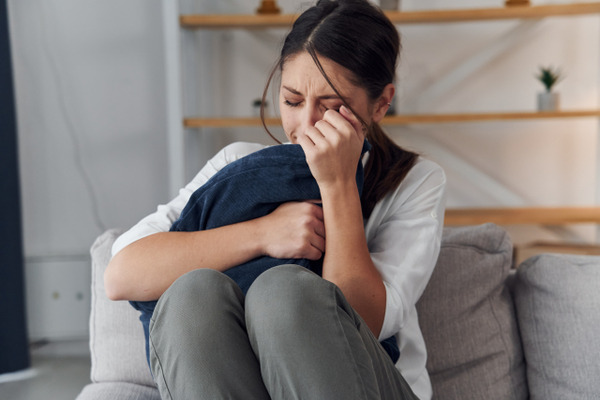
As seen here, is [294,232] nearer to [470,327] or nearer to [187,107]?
[470,327]

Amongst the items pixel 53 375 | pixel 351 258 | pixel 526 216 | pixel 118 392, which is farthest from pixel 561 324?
pixel 53 375

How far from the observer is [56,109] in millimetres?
2914

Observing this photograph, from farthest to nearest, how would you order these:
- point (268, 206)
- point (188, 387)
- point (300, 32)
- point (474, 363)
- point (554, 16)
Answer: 1. point (554, 16)
2. point (474, 363)
3. point (300, 32)
4. point (268, 206)
5. point (188, 387)

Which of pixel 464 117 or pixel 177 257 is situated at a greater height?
pixel 464 117

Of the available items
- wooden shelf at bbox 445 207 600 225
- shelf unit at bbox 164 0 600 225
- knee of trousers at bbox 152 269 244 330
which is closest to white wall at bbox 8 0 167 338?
shelf unit at bbox 164 0 600 225

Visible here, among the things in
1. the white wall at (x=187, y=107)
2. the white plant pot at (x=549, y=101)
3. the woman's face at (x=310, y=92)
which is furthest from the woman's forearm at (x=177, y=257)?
the white plant pot at (x=549, y=101)

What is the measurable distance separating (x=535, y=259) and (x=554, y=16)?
1.91 m

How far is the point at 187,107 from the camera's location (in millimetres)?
2924

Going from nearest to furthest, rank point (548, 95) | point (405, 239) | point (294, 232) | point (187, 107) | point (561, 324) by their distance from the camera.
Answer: point (294, 232)
point (405, 239)
point (561, 324)
point (548, 95)
point (187, 107)

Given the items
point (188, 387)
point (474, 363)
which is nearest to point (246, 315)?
point (188, 387)

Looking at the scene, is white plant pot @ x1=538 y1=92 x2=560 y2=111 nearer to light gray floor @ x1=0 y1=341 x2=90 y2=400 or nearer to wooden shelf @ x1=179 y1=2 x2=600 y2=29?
wooden shelf @ x1=179 y1=2 x2=600 y2=29

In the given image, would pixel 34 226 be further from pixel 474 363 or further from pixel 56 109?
pixel 474 363

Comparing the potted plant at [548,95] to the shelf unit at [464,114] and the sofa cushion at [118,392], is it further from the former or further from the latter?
the sofa cushion at [118,392]

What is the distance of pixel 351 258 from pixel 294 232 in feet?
0.35
